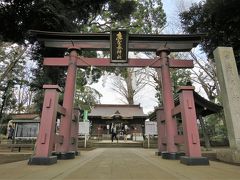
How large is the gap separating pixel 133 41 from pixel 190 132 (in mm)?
4048

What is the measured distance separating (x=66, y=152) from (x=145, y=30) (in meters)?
13.9

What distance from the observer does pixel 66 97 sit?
740 cm

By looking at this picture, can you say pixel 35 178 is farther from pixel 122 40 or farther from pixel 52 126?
pixel 122 40

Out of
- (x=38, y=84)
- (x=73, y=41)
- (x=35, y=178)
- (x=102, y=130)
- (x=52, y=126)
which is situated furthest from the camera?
(x=102, y=130)

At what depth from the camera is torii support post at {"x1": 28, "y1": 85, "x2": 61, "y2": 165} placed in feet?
17.6

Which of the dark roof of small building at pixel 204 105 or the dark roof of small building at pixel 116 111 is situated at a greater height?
the dark roof of small building at pixel 116 111

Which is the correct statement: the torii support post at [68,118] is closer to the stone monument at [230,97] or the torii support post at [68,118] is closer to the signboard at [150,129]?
the stone monument at [230,97]

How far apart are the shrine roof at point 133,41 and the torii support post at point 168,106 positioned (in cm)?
36

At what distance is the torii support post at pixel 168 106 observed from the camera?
274 inches

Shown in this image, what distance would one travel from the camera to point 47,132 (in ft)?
18.5

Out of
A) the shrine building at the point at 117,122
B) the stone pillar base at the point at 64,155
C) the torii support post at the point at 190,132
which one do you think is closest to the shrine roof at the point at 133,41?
the torii support post at the point at 190,132

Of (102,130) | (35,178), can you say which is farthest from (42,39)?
(102,130)

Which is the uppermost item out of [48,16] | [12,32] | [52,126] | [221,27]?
[221,27]

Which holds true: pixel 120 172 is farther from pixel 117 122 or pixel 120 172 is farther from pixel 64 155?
pixel 117 122
